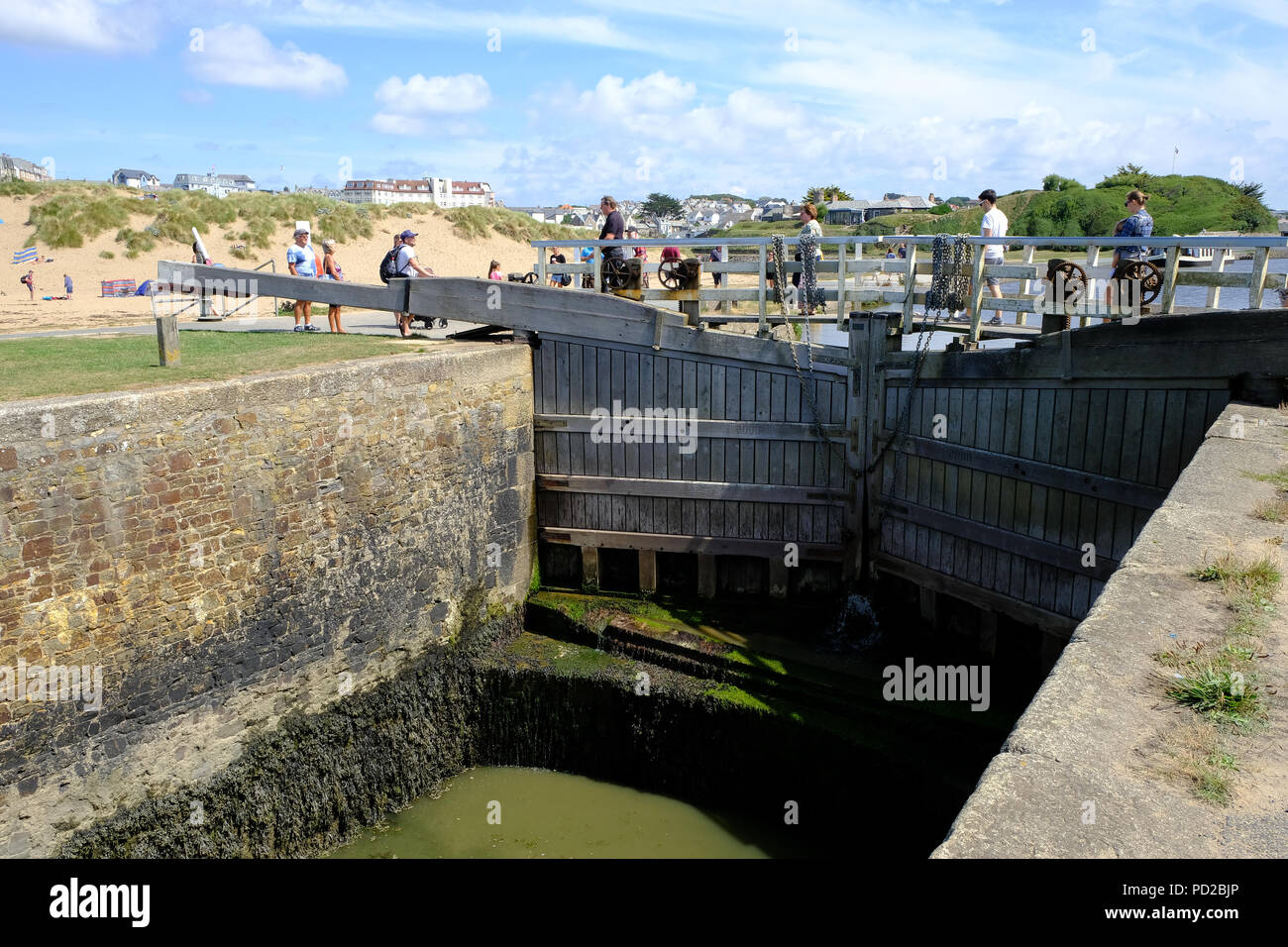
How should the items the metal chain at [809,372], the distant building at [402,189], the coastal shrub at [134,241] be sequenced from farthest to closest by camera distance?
the distant building at [402,189], the coastal shrub at [134,241], the metal chain at [809,372]

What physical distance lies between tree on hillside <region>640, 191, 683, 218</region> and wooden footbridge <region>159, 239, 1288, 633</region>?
72447 mm

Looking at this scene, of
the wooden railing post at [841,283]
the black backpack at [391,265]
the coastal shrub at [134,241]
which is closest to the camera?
the wooden railing post at [841,283]

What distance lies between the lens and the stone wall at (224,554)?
755 cm

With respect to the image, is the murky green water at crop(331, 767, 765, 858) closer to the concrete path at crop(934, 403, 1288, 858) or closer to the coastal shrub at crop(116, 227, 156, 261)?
the concrete path at crop(934, 403, 1288, 858)

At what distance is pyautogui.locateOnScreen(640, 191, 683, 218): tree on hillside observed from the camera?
8412cm

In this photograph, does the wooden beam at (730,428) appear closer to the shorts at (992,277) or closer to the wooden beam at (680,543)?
the wooden beam at (680,543)

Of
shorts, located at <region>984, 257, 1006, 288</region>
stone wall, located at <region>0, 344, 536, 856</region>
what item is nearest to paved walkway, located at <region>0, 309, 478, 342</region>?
stone wall, located at <region>0, 344, 536, 856</region>

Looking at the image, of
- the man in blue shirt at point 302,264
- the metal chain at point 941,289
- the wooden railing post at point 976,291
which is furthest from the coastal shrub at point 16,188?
the wooden railing post at point 976,291

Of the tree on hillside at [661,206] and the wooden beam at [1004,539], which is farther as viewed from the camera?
the tree on hillside at [661,206]

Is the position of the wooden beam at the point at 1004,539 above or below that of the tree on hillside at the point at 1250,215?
below

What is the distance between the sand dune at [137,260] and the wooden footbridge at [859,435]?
6.24 metres
